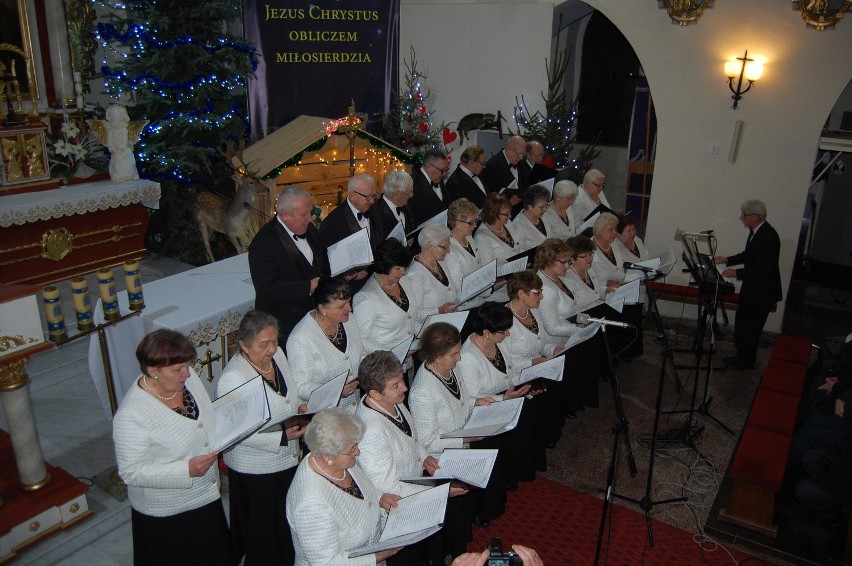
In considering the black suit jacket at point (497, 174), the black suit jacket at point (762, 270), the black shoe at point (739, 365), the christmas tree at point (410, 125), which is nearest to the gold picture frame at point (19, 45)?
the christmas tree at point (410, 125)

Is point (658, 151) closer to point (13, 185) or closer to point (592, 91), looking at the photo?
point (592, 91)

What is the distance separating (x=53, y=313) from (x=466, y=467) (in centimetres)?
255

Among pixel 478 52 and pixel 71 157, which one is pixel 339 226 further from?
pixel 478 52

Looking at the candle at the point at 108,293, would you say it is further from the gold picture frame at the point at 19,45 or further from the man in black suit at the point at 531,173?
the gold picture frame at the point at 19,45

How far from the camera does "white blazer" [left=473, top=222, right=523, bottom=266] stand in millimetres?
6281

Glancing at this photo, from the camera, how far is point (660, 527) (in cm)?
478

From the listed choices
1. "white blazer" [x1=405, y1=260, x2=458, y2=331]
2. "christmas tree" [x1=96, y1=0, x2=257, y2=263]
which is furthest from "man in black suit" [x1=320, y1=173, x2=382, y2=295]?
"christmas tree" [x1=96, y1=0, x2=257, y2=263]

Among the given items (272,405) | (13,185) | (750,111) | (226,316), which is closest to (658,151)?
(750,111)

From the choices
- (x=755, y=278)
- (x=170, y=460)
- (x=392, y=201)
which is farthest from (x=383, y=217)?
(x=755, y=278)

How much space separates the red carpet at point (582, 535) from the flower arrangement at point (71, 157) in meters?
6.72

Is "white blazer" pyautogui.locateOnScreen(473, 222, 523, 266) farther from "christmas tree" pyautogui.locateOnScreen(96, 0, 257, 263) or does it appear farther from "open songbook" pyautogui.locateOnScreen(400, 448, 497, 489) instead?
"christmas tree" pyautogui.locateOnScreen(96, 0, 257, 263)

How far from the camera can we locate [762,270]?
23.2ft

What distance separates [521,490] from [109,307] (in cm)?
320

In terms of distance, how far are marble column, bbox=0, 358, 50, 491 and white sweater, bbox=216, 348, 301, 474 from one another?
1.37 m
